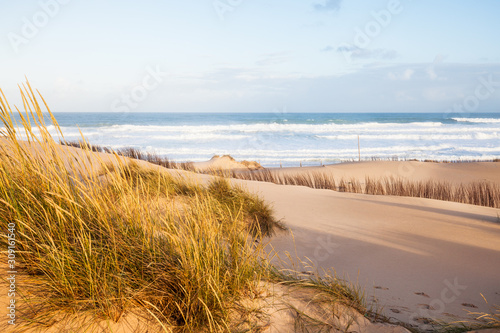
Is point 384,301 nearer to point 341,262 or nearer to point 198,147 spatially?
point 341,262

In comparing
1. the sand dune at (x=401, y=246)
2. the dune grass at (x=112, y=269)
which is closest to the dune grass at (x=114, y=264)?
the dune grass at (x=112, y=269)

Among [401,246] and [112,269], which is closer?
[112,269]

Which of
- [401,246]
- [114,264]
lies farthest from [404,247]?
[114,264]

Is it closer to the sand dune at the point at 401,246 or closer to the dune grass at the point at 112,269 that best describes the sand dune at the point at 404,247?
the sand dune at the point at 401,246

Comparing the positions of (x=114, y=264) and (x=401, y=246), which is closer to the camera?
(x=114, y=264)

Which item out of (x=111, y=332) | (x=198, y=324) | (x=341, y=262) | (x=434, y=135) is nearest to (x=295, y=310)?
(x=198, y=324)

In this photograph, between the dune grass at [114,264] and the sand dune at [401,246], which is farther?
the sand dune at [401,246]

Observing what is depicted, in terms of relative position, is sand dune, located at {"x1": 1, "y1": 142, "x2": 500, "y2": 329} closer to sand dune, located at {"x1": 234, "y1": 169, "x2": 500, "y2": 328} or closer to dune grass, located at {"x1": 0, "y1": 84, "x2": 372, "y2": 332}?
sand dune, located at {"x1": 234, "y1": 169, "x2": 500, "y2": 328}

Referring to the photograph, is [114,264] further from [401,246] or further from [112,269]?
[401,246]

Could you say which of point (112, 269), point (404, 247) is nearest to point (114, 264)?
point (112, 269)

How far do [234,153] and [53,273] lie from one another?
19770 mm

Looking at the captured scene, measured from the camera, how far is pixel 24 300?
1.72 meters

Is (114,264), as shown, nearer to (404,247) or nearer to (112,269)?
(112,269)

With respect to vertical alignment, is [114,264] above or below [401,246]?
above
